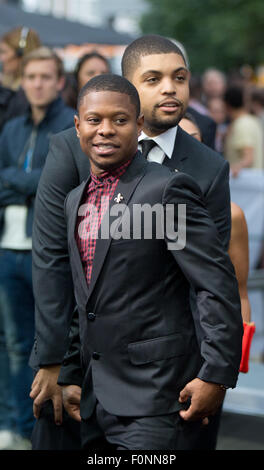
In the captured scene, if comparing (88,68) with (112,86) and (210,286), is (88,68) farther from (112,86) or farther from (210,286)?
(210,286)

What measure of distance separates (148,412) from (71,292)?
598 millimetres

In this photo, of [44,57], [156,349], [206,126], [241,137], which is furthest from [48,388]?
[241,137]

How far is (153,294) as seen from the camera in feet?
10.4

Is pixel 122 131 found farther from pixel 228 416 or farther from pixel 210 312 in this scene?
pixel 228 416

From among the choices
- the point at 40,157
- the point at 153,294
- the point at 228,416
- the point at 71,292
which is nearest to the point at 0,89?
the point at 40,157

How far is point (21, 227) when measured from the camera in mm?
5477

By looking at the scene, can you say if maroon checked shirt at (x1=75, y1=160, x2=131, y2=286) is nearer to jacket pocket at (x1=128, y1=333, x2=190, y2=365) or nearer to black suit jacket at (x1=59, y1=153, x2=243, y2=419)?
black suit jacket at (x1=59, y1=153, x2=243, y2=419)

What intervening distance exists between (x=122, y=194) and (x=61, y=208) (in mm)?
410

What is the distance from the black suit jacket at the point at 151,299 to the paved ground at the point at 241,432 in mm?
2937

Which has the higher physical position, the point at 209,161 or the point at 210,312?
the point at 209,161

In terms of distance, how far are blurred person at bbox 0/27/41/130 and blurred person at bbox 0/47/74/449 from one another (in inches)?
26.3

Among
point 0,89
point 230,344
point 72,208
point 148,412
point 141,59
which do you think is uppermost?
point 0,89

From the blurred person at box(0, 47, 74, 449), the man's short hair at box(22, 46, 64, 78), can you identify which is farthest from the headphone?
the blurred person at box(0, 47, 74, 449)

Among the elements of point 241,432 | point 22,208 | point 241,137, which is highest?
point 241,137
